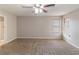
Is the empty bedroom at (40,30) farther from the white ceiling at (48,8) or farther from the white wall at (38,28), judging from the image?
the white ceiling at (48,8)

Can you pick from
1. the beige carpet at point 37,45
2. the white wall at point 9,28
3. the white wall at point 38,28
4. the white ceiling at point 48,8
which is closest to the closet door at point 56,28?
the white wall at point 38,28

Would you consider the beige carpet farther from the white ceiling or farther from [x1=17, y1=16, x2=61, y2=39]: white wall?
the white ceiling

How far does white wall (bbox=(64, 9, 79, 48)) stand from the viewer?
339 cm

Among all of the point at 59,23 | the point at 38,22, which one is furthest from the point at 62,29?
the point at 38,22

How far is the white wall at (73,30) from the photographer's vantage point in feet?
11.1

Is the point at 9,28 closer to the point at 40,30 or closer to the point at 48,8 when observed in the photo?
the point at 40,30

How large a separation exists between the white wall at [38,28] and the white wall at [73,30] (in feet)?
1.30

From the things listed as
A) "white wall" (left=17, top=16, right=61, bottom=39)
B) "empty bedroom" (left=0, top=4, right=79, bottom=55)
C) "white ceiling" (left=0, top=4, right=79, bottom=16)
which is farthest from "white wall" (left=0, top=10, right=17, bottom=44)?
"white ceiling" (left=0, top=4, right=79, bottom=16)

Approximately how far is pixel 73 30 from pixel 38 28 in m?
1.12

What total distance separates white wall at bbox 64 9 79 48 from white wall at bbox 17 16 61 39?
0.40 m

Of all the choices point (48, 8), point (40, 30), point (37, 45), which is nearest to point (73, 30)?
point (40, 30)
